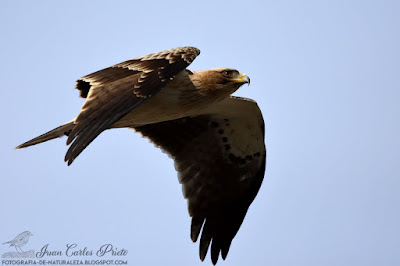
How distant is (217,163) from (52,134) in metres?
3.23

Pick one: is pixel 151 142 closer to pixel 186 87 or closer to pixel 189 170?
pixel 189 170

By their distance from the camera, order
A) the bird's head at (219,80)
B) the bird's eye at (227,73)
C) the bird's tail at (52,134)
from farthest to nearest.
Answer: the bird's eye at (227,73)
the bird's head at (219,80)
the bird's tail at (52,134)

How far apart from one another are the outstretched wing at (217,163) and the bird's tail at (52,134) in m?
1.88

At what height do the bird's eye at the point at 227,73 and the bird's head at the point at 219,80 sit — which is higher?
the bird's eye at the point at 227,73

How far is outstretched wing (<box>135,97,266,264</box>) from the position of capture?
1219cm

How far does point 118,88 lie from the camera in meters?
8.65

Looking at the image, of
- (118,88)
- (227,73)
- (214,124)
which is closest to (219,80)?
(227,73)

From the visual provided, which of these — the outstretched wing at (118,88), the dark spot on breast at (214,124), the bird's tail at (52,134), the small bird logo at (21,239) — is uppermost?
the outstretched wing at (118,88)

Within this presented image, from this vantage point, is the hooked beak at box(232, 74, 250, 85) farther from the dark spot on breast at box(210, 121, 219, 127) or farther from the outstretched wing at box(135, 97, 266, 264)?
the dark spot on breast at box(210, 121, 219, 127)

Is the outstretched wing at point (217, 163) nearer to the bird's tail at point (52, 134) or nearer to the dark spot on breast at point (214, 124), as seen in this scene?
the dark spot on breast at point (214, 124)


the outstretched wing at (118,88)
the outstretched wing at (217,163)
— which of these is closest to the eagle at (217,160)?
the outstretched wing at (217,163)

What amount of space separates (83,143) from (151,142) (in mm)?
4378

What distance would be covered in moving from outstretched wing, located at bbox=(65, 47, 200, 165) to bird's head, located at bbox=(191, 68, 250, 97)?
805 millimetres

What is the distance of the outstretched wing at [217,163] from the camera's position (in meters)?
12.2
